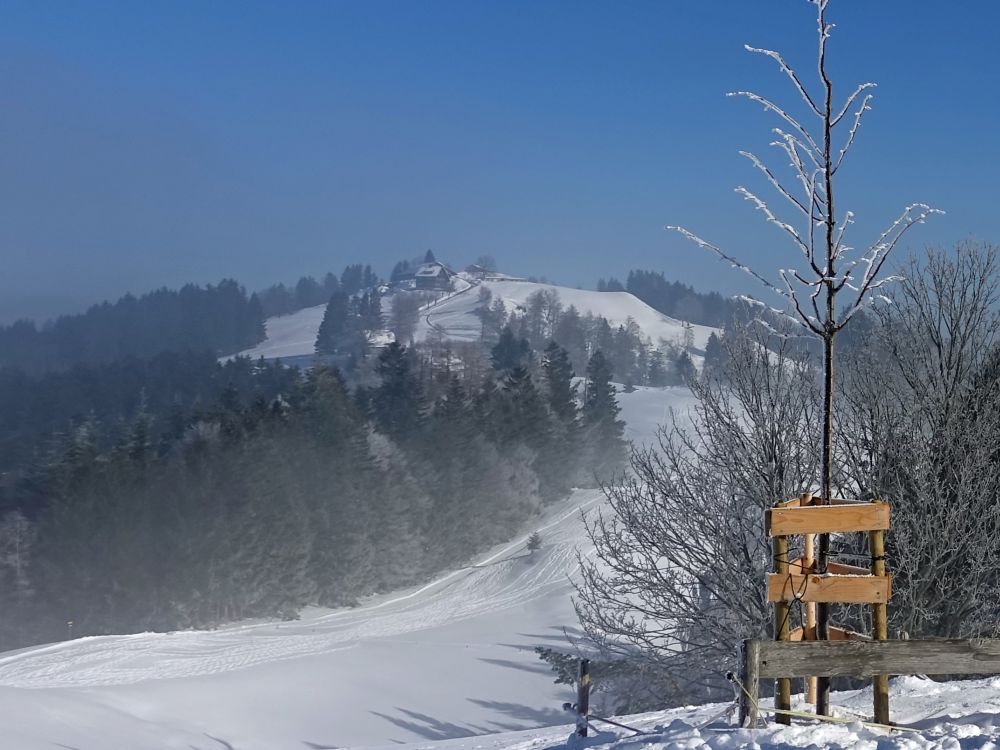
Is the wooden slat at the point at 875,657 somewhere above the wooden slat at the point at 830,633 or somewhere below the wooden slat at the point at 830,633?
above

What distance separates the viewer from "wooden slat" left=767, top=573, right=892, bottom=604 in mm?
7047

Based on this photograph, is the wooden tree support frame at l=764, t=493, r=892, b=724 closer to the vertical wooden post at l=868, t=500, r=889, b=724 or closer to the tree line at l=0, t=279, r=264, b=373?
the vertical wooden post at l=868, t=500, r=889, b=724

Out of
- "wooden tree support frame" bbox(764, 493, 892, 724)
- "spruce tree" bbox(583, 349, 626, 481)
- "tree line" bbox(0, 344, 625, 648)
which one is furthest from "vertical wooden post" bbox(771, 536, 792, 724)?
"spruce tree" bbox(583, 349, 626, 481)

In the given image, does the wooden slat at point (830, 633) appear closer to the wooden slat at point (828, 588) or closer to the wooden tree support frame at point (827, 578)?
the wooden tree support frame at point (827, 578)

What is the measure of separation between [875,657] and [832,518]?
101 centimetres

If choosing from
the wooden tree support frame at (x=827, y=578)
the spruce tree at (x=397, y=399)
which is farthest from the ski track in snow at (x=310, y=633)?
the wooden tree support frame at (x=827, y=578)

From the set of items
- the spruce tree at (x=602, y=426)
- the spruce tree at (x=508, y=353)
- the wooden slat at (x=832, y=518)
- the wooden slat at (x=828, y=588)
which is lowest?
the spruce tree at (x=602, y=426)

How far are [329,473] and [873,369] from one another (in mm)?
47289

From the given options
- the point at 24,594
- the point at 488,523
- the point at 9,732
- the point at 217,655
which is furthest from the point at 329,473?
the point at 9,732

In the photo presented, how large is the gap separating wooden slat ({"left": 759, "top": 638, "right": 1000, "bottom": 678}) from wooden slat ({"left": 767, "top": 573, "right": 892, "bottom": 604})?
406 millimetres

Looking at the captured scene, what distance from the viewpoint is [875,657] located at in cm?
672

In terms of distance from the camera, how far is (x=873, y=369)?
16500 millimetres

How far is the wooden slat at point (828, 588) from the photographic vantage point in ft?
23.1

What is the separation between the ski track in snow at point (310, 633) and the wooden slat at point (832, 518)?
Result: 1143 inches
